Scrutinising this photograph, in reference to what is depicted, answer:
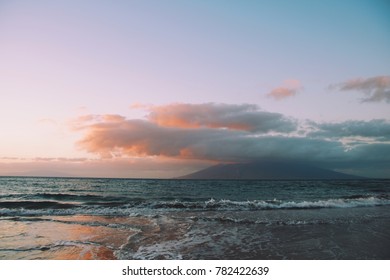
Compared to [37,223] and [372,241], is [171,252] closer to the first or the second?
[372,241]

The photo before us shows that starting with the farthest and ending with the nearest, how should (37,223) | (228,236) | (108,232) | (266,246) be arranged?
(37,223)
(108,232)
(228,236)
(266,246)

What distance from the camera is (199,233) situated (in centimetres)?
1231
